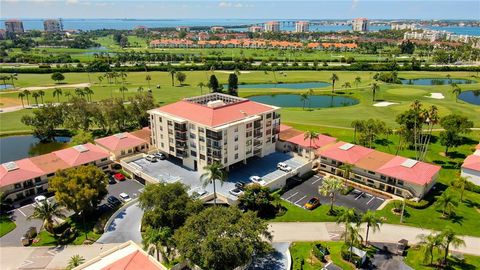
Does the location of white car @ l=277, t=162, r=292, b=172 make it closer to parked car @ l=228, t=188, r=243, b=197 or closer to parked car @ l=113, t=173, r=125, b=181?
parked car @ l=228, t=188, r=243, b=197

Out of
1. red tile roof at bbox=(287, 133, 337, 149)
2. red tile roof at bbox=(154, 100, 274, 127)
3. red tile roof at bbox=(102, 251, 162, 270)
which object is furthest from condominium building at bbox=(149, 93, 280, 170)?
red tile roof at bbox=(102, 251, 162, 270)

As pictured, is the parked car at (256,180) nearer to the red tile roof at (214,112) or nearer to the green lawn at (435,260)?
the red tile roof at (214,112)

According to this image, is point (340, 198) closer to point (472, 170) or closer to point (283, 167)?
point (283, 167)

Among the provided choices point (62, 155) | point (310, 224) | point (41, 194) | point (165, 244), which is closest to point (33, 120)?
point (62, 155)

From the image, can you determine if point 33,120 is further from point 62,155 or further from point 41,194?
point 41,194

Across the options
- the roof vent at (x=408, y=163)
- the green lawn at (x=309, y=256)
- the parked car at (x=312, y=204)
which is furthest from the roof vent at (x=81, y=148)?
the roof vent at (x=408, y=163)
